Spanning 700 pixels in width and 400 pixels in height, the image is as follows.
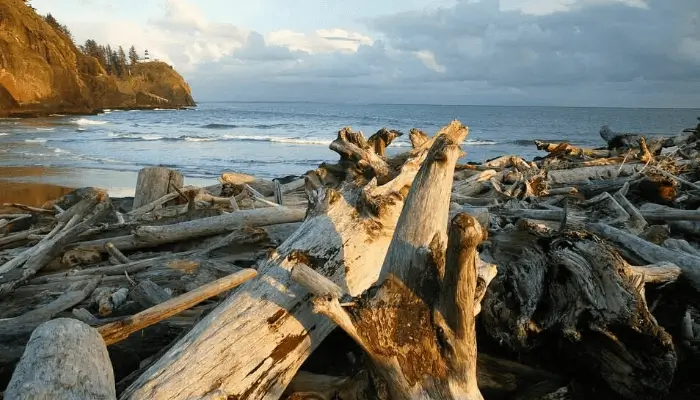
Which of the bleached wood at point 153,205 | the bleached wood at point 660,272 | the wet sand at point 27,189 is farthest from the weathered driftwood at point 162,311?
the wet sand at point 27,189

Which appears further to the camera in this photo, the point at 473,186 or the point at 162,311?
the point at 473,186

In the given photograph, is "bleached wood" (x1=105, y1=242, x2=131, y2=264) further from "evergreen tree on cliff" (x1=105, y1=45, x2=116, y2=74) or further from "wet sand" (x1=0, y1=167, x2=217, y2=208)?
"evergreen tree on cliff" (x1=105, y1=45, x2=116, y2=74)

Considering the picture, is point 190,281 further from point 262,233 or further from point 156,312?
point 156,312

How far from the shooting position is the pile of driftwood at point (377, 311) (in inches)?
87.0

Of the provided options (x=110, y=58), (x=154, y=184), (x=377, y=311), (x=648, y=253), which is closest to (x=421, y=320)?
(x=377, y=311)

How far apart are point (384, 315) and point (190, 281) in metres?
2.19

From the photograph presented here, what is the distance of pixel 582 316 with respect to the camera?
2.72m

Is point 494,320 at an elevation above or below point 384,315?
below

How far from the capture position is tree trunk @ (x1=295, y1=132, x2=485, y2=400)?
2.14 m

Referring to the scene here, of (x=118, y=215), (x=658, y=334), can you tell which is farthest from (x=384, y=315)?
(x=118, y=215)

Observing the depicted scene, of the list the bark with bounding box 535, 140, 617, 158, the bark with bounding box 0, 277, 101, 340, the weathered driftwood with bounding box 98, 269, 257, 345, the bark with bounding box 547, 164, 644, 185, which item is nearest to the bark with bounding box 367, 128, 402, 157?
the weathered driftwood with bounding box 98, 269, 257, 345

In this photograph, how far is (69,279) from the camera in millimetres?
4297

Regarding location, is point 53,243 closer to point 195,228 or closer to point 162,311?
point 195,228

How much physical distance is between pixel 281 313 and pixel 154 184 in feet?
15.9
